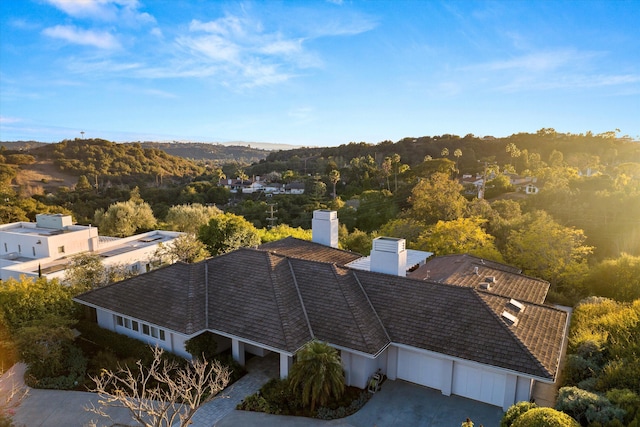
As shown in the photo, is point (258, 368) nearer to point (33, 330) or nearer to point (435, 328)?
point (435, 328)

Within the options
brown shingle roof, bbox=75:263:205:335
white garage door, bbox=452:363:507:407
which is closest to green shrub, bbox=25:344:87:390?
brown shingle roof, bbox=75:263:205:335

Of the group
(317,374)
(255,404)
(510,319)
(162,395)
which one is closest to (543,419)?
(510,319)

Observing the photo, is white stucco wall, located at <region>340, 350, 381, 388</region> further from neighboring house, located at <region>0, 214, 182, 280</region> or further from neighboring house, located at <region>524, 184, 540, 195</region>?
neighboring house, located at <region>524, 184, 540, 195</region>

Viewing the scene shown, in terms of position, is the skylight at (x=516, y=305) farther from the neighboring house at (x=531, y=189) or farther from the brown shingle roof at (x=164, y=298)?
the neighboring house at (x=531, y=189)

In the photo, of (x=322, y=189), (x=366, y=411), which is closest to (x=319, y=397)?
(x=366, y=411)

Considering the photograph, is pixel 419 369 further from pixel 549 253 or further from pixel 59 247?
pixel 59 247

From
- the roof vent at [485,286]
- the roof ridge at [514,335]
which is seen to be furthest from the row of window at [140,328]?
the roof vent at [485,286]
